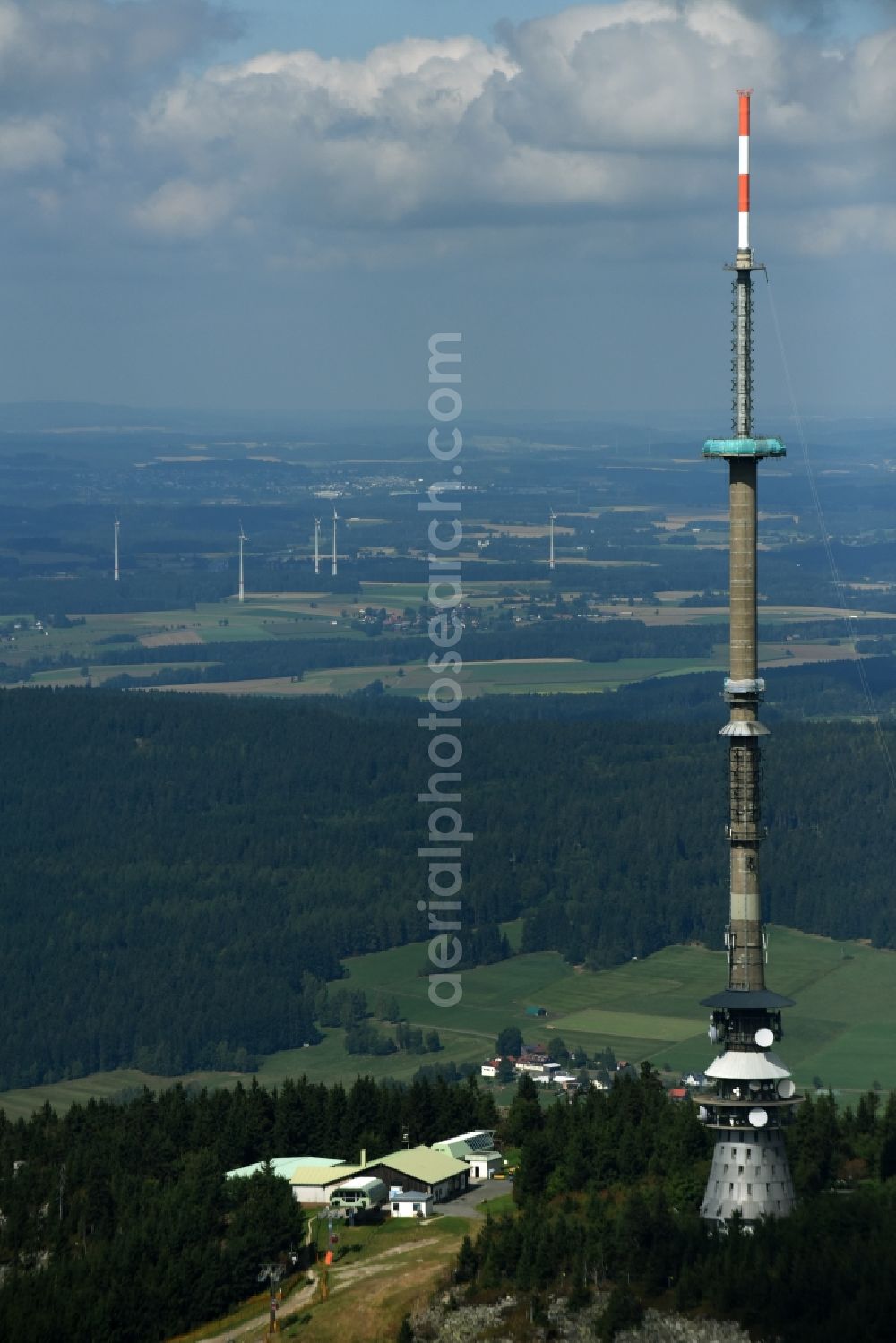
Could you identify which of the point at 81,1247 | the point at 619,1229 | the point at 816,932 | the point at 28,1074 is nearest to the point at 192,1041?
the point at 28,1074

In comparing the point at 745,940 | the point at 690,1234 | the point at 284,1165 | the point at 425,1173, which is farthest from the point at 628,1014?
the point at 690,1234

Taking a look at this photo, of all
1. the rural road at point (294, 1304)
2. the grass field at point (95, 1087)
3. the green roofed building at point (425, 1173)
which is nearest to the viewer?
the rural road at point (294, 1304)

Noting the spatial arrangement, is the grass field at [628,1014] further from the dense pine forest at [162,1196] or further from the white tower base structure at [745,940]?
the white tower base structure at [745,940]

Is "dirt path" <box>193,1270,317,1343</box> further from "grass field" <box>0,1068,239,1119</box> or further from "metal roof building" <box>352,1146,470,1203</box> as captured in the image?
"grass field" <box>0,1068,239,1119</box>

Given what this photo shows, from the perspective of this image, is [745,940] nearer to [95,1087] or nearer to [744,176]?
[744,176]

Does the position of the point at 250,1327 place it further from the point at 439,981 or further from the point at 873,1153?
the point at 439,981

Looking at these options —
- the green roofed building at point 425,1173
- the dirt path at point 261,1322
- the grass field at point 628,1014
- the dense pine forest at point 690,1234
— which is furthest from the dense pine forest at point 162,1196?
the grass field at point 628,1014

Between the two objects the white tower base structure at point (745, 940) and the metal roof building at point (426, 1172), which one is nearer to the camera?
the white tower base structure at point (745, 940)
